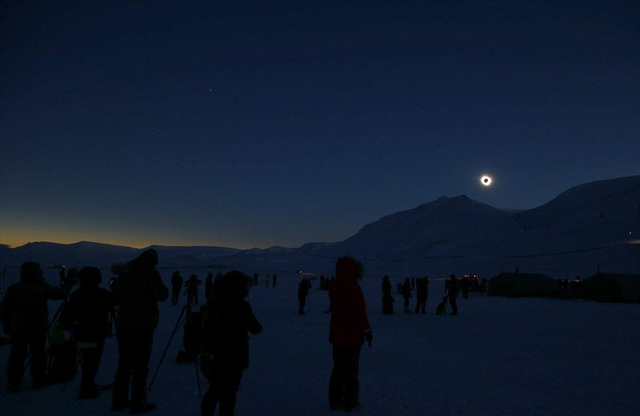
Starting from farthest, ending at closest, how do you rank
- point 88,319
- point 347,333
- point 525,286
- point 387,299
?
1. point 525,286
2. point 387,299
3. point 88,319
4. point 347,333

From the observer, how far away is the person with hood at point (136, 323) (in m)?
5.23

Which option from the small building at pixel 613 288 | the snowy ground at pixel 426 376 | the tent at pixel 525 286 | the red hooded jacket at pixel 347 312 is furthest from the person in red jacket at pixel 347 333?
the tent at pixel 525 286

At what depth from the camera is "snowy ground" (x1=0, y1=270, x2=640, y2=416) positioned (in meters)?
5.86

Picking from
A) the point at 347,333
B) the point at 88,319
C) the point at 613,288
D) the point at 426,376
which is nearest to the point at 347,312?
the point at 347,333

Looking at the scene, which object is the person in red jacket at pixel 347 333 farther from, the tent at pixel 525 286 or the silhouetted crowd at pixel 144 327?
the tent at pixel 525 286

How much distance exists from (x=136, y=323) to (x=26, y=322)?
2.33 metres

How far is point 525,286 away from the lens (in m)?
33.5

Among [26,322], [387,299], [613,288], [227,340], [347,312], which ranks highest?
[347,312]

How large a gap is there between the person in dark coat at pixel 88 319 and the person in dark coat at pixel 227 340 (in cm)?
200

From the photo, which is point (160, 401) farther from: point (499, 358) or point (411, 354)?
point (499, 358)

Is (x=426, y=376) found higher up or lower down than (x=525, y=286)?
lower down

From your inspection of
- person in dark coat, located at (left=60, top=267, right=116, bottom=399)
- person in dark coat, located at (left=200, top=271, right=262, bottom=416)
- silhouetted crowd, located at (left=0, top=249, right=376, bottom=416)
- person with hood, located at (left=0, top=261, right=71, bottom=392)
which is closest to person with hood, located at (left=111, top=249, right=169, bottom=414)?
silhouetted crowd, located at (left=0, top=249, right=376, bottom=416)

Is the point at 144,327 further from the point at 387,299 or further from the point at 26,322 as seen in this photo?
the point at 387,299

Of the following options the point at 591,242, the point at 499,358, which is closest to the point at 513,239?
the point at 591,242
